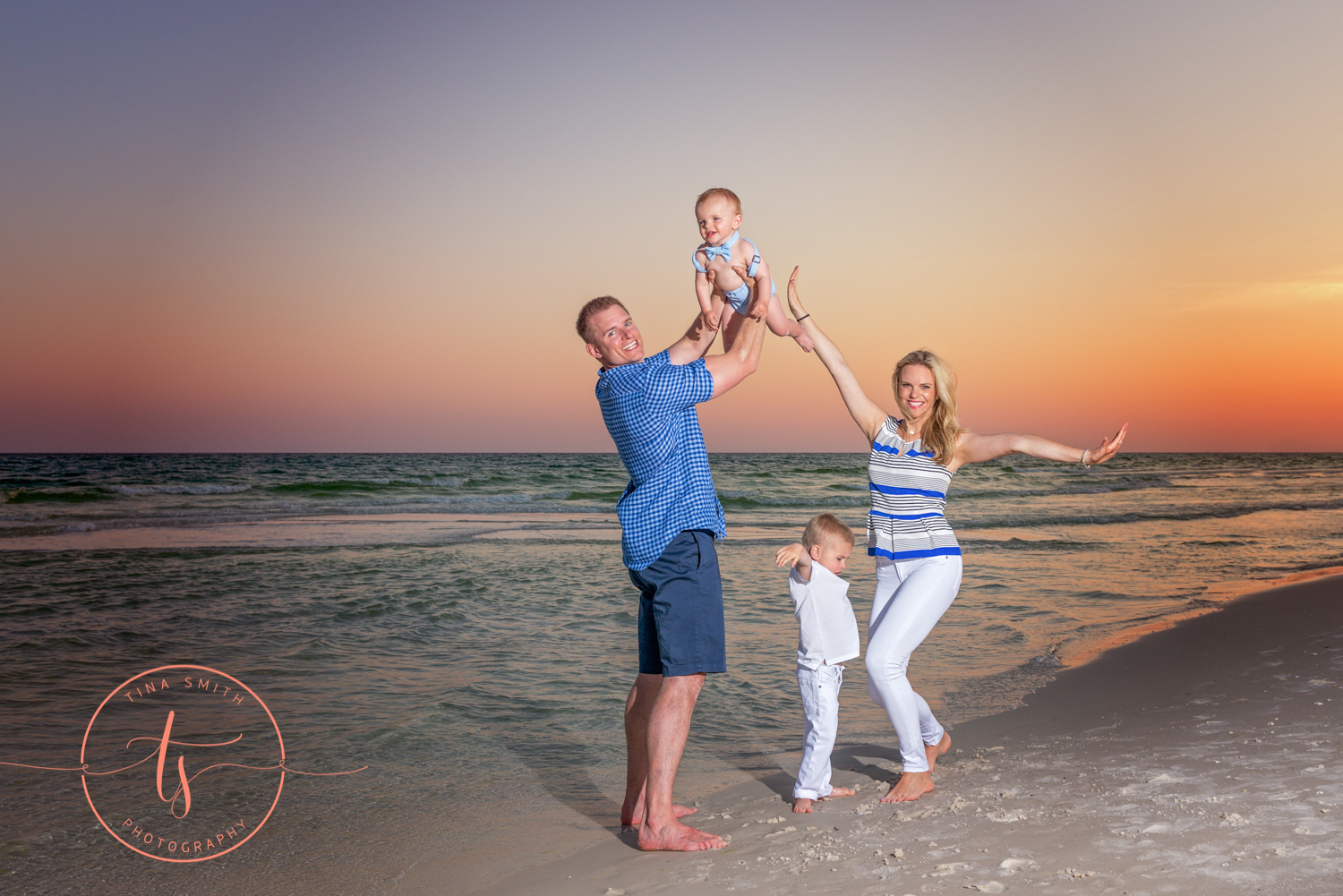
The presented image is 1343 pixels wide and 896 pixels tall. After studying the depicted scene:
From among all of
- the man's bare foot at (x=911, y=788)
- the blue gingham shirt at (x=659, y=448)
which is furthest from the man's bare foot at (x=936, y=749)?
the blue gingham shirt at (x=659, y=448)

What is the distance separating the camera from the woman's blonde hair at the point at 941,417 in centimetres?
389

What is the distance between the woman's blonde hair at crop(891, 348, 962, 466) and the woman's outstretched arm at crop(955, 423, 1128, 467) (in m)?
0.06

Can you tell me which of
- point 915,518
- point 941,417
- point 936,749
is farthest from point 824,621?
point 941,417

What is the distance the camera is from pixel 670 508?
3.37 m

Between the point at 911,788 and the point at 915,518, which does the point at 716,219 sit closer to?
the point at 915,518

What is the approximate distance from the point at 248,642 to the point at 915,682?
5.67 m

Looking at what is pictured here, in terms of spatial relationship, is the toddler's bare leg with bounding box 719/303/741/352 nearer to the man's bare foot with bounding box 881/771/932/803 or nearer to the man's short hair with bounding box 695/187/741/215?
the man's short hair with bounding box 695/187/741/215

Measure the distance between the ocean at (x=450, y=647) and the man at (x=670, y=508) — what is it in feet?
2.48

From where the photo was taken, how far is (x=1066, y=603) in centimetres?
919

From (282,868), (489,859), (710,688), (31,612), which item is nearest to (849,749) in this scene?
(710,688)

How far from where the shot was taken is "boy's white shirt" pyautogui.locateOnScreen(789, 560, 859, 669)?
12.2 feet

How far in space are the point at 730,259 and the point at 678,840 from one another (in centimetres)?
Result: 226

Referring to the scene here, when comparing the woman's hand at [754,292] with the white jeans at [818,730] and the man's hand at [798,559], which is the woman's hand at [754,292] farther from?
the white jeans at [818,730]
